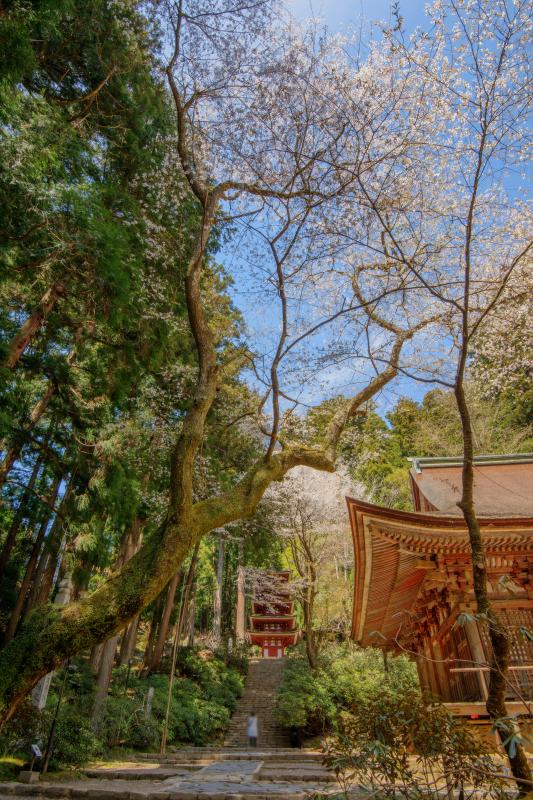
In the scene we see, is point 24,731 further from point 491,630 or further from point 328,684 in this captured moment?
point 328,684

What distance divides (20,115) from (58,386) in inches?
137

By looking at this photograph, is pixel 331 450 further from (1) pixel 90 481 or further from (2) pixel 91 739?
(2) pixel 91 739

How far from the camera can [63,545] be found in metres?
7.73

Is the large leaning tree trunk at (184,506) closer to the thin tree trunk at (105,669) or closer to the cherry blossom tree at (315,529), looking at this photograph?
the thin tree trunk at (105,669)

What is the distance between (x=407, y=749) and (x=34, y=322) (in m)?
5.96

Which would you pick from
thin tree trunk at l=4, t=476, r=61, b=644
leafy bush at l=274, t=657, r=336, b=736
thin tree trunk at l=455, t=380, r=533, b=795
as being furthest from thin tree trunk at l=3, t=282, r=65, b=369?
leafy bush at l=274, t=657, r=336, b=736

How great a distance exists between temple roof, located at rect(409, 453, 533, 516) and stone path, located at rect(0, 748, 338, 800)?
437 cm

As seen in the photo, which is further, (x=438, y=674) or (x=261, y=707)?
(x=261, y=707)

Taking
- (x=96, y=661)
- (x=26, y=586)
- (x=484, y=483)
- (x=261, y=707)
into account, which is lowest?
(x=261, y=707)

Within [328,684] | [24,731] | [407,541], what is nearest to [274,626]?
[328,684]

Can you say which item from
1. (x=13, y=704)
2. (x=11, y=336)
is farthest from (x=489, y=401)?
(x=13, y=704)

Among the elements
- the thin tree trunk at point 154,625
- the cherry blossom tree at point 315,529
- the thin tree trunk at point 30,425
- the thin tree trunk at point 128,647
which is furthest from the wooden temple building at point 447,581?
the thin tree trunk at point 154,625

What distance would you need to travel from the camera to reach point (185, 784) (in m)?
5.25

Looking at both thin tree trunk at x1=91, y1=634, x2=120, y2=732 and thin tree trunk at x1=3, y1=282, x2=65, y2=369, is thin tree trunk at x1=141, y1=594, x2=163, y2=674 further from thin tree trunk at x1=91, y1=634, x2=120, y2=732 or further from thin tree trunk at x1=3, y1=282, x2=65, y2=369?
thin tree trunk at x1=3, y1=282, x2=65, y2=369
